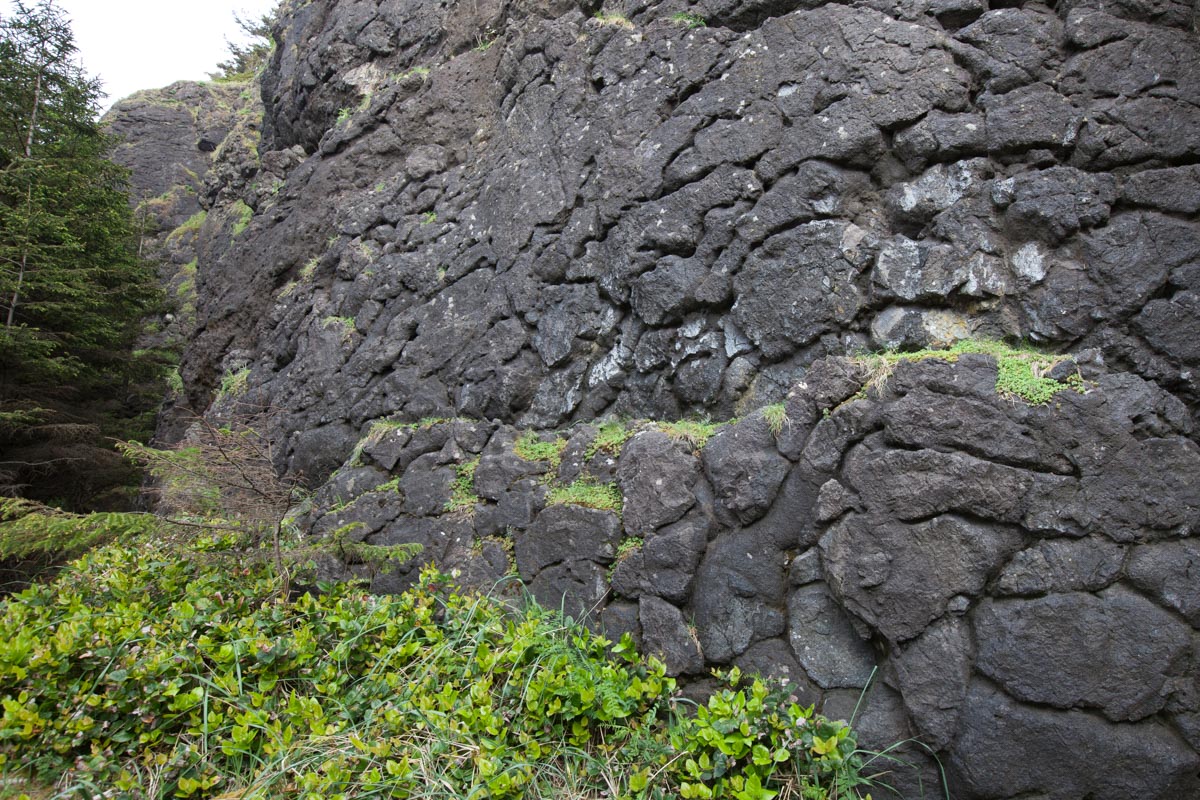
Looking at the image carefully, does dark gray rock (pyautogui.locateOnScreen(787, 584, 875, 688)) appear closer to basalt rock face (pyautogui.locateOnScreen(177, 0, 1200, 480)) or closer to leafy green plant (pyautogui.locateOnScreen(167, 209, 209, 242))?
basalt rock face (pyautogui.locateOnScreen(177, 0, 1200, 480))

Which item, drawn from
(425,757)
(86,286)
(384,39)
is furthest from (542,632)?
(86,286)

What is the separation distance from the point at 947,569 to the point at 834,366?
1.40 metres

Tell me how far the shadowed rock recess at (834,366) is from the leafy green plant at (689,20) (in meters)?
0.04

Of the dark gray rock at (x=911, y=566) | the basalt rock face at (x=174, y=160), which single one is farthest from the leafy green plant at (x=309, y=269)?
the dark gray rock at (x=911, y=566)

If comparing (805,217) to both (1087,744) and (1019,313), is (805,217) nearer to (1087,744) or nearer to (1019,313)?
(1019,313)

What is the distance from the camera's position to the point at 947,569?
3.62m

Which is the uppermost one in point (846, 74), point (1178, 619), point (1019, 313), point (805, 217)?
point (846, 74)

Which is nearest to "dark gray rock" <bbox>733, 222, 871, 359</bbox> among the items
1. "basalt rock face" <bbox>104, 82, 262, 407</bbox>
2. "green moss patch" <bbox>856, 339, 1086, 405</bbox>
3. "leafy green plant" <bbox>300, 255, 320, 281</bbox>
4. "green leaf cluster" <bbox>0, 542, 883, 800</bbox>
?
"green moss patch" <bbox>856, 339, 1086, 405</bbox>

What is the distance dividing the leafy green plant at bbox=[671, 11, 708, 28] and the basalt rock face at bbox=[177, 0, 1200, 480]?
0.03 metres

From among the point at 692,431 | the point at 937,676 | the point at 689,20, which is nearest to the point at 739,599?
the point at 937,676

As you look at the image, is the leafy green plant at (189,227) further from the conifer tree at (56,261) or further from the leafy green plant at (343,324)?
the leafy green plant at (343,324)

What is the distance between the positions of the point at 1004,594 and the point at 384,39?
421 inches

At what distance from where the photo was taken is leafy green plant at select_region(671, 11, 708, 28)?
636 centimetres

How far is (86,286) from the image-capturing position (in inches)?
407
